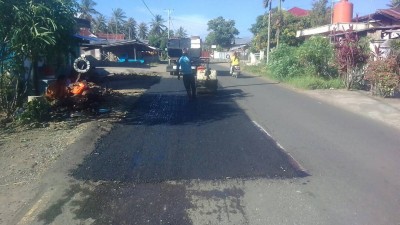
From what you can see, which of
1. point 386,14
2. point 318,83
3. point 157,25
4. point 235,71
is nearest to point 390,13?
point 386,14

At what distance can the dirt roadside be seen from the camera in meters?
4.96

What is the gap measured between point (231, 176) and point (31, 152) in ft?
12.6

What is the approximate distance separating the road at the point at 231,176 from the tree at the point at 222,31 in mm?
83500

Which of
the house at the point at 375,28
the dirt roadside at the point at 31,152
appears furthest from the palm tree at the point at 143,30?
the dirt roadside at the point at 31,152

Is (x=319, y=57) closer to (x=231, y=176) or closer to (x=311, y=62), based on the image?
(x=311, y=62)

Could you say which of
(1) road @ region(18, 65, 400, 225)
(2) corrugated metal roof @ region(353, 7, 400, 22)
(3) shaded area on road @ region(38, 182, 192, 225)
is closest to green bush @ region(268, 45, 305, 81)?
(2) corrugated metal roof @ region(353, 7, 400, 22)

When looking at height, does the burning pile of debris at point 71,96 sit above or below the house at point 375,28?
below

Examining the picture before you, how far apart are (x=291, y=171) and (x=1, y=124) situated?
7.18 meters

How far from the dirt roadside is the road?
0.90 ft

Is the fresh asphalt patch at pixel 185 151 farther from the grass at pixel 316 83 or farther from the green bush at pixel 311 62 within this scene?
the green bush at pixel 311 62

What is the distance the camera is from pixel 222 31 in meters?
90.9

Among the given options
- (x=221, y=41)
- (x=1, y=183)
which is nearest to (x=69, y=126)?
(x=1, y=183)

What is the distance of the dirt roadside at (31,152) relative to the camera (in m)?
4.96

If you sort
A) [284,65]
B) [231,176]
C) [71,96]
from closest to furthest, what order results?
[231,176] → [71,96] → [284,65]
